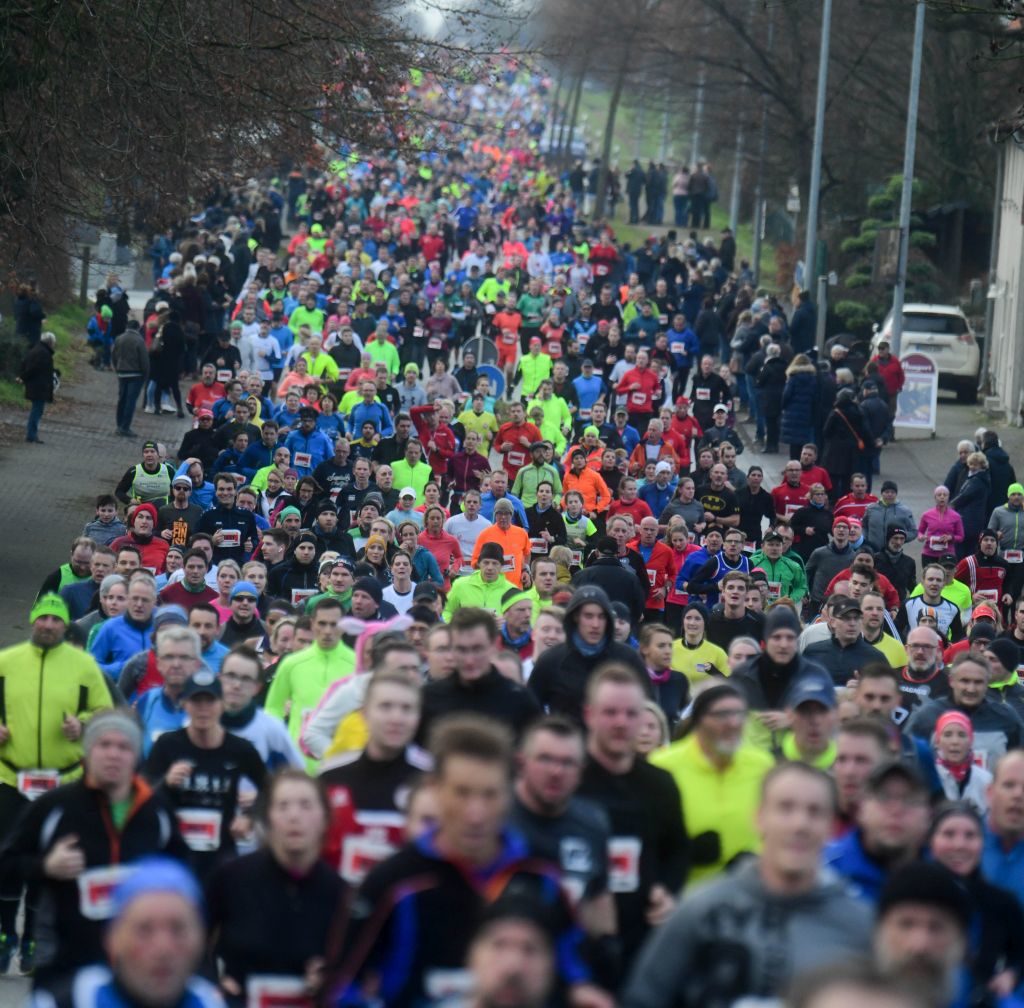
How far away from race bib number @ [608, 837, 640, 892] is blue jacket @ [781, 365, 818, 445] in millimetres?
22334

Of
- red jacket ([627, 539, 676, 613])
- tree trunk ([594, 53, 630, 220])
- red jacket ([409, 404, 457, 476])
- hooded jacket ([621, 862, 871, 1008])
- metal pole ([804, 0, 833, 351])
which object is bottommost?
hooded jacket ([621, 862, 871, 1008])

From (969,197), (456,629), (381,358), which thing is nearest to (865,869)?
(456,629)

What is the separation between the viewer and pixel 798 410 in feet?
98.0

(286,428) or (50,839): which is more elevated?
(286,428)

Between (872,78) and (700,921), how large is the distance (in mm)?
47387

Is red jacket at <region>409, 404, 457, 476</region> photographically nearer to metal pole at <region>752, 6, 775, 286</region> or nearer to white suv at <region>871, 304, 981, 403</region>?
white suv at <region>871, 304, 981, 403</region>

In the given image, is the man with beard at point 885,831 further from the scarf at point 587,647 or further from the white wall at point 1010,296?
the white wall at point 1010,296

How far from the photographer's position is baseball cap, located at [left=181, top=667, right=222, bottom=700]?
879 centimetres

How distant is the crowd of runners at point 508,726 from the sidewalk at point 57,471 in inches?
34.5

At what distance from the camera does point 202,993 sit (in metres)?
6.11

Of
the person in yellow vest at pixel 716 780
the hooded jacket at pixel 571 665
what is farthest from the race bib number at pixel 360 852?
the hooded jacket at pixel 571 665

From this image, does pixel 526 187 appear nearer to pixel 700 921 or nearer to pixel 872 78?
pixel 872 78

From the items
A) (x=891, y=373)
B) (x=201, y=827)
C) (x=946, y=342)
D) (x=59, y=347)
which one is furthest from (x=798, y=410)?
(x=201, y=827)

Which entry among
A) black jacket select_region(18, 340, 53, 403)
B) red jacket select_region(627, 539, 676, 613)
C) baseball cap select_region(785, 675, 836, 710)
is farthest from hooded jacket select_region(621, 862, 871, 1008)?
black jacket select_region(18, 340, 53, 403)
